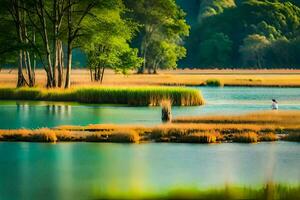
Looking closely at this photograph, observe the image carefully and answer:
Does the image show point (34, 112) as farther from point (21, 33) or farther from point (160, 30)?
point (160, 30)

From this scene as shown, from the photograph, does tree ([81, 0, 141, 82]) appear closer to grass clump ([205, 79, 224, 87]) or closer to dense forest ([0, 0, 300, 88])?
dense forest ([0, 0, 300, 88])

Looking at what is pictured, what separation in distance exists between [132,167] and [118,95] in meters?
31.8

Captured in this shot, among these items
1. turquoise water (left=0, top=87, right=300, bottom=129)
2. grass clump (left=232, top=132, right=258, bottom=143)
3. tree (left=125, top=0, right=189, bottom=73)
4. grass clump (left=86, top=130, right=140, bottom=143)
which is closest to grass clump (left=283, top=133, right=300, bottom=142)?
grass clump (left=232, top=132, right=258, bottom=143)

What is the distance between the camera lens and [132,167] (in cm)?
2691

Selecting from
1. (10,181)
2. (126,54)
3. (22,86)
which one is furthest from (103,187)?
(126,54)

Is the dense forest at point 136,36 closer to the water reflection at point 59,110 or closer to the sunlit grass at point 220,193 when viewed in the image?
the water reflection at point 59,110

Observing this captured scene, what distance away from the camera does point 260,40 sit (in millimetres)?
169500

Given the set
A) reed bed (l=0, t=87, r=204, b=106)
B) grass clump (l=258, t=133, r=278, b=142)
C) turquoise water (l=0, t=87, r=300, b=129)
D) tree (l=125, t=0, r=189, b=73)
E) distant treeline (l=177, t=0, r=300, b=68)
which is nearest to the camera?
grass clump (l=258, t=133, r=278, b=142)

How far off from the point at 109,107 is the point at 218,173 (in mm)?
29926

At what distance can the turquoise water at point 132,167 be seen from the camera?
22984 mm

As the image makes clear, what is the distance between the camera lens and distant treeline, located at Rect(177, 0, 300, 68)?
556 ft

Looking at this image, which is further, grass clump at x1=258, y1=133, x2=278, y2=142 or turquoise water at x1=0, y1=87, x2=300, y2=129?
turquoise water at x1=0, y1=87, x2=300, y2=129

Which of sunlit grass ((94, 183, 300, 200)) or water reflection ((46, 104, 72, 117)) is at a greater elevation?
water reflection ((46, 104, 72, 117))

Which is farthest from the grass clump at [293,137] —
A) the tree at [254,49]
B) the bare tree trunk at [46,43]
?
→ the tree at [254,49]
